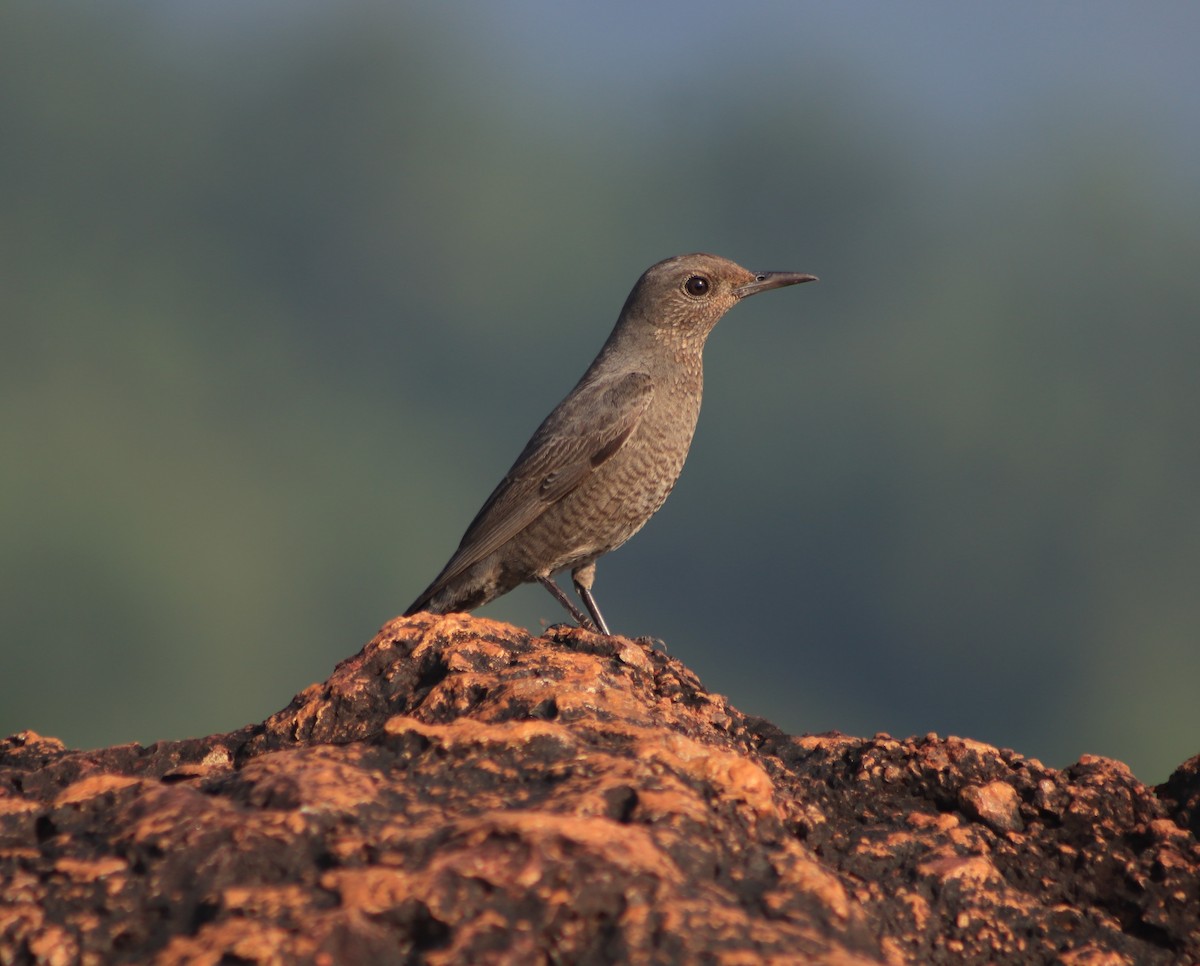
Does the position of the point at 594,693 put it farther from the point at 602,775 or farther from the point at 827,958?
the point at 827,958

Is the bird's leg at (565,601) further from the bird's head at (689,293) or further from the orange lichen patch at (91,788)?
the orange lichen patch at (91,788)

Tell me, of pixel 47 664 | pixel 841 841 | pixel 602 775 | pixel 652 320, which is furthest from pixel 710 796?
pixel 47 664

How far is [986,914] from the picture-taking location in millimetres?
3361

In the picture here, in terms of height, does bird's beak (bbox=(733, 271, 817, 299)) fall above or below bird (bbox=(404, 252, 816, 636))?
above

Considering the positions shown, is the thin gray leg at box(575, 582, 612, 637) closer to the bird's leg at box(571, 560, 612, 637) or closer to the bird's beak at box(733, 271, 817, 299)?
the bird's leg at box(571, 560, 612, 637)

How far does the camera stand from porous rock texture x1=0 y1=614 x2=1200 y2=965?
9.01ft

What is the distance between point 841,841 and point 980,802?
0.49 meters

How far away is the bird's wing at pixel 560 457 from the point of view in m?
8.73

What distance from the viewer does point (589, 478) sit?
28.7ft

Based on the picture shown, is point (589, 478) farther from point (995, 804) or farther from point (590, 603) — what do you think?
point (995, 804)

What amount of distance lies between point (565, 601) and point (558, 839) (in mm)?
5593

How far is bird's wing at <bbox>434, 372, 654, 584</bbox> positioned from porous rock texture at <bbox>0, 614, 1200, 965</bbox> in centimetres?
422

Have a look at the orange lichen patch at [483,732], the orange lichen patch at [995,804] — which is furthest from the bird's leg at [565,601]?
the orange lichen patch at [483,732]

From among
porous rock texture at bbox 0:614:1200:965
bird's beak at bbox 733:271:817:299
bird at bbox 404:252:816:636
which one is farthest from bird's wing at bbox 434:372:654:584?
porous rock texture at bbox 0:614:1200:965
